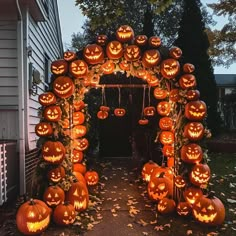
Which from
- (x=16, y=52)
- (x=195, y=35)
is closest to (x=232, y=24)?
(x=195, y=35)

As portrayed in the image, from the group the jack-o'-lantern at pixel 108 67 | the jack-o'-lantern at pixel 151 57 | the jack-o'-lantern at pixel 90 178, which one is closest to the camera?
the jack-o'-lantern at pixel 151 57

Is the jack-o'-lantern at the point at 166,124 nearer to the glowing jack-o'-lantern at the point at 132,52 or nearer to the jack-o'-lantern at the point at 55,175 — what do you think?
the glowing jack-o'-lantern at the point at 132,52

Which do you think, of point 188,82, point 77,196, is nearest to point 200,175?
point 188,82

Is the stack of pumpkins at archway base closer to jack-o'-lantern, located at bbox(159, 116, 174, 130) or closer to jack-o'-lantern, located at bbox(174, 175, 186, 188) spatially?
jack-o'-lantern, located at bbox(174, 175, 186, 188)

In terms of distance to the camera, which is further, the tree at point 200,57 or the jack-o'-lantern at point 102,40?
the tree at point 200,57

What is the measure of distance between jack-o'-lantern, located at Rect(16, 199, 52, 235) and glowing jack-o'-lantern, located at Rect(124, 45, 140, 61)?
285 cm

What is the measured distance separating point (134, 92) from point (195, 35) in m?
5.09

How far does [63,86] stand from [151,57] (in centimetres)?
158

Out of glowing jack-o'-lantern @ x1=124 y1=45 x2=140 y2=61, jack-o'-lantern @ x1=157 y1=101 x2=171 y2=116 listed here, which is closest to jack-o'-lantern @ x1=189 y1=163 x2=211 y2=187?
jack-o'-lantern @ x1=157 y1=101 x2=171 y2=116

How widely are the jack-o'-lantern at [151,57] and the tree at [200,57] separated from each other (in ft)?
26.2

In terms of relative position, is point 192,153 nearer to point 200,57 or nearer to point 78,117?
point 78,117

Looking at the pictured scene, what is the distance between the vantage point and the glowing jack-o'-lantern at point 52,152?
18.0ft

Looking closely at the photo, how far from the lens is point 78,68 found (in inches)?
228

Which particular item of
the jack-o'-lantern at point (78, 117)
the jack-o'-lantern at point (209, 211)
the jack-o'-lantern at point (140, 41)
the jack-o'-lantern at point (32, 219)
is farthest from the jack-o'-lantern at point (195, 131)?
the jack-o'-lantern at point (78, 117)
